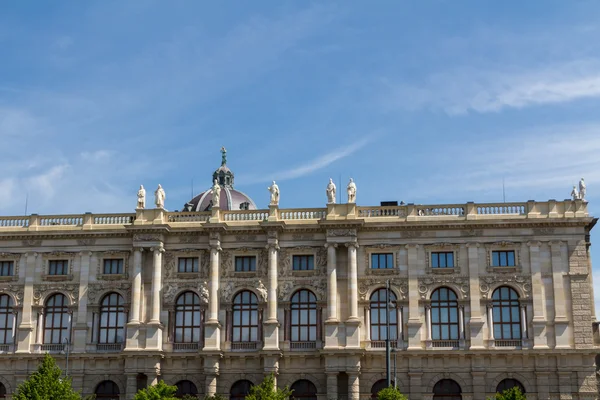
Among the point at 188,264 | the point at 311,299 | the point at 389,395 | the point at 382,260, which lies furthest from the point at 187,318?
the point at 389,395

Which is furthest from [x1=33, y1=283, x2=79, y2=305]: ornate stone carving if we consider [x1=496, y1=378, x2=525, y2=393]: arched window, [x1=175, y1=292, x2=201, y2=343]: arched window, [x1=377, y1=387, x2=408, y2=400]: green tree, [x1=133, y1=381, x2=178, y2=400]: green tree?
[x1=496, y1=378, x2=525, y2=393]: arched window

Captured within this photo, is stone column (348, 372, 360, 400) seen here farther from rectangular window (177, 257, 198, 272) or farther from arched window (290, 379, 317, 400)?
rectangular window (177, 257, 198, 272)

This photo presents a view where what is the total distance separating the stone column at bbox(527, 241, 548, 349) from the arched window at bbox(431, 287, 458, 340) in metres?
5.20

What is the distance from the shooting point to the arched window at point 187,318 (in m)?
65.3

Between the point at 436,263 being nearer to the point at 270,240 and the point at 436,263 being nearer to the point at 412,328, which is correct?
the point at 412,328

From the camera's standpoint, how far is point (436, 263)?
64.4m

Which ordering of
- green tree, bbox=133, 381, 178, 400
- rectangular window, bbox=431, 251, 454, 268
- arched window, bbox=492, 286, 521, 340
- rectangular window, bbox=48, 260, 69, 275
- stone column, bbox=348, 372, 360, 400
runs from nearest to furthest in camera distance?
green tree, bbox=133, 381, 178, 400 → stone column, bbox=348, 372, 360, 400 → arched window, bbox=492, 286, 521, 340 → rectangular window, bbox=431, 251, 454, 268 → rectangular window, bbox=48, 260, 69, 275

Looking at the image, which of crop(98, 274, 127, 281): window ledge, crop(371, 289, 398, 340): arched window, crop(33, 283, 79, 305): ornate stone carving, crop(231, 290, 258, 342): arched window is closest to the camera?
crop(371, 289, 398, 340): arched window

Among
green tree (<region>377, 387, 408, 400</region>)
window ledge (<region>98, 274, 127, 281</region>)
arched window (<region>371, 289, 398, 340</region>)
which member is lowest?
green tree (<region>377, 387, 408, 400</region>)

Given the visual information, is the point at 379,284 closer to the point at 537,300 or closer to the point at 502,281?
the point at 502,281

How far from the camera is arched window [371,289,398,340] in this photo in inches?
2501

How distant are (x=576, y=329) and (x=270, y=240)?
21437mm

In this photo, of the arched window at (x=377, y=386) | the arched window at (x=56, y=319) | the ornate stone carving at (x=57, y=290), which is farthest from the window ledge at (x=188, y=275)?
the arched window at (x=377, y=386)

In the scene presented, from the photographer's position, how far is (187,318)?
2584 inches
